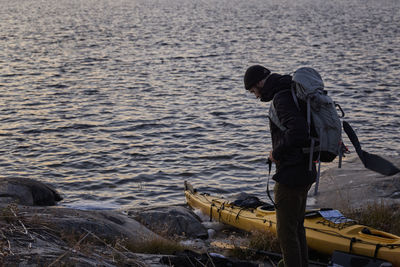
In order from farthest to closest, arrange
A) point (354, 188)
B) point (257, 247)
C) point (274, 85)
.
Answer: point (354, 188) < point (257, 247) < point (274, 85)

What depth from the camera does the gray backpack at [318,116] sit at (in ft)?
16.8

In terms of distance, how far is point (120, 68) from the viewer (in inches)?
977

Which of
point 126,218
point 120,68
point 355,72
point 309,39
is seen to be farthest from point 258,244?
point 309,39

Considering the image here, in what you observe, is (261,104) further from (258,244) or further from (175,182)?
(258,244)

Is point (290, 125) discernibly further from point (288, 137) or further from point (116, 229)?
point (116, 229)

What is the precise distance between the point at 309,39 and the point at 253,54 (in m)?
6.67

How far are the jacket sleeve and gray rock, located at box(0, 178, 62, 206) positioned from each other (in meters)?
5.47

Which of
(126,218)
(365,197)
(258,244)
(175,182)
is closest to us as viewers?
(258,244)

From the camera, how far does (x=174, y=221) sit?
8.94 m

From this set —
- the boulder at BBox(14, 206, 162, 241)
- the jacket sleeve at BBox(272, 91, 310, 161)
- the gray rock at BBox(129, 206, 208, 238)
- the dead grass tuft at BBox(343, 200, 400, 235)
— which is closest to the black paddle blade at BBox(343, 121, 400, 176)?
the jacket sleeve at BBox(272, 91, 310, 161)

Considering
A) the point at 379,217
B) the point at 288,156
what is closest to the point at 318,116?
the point at 288,156

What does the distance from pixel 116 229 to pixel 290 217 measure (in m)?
2.84

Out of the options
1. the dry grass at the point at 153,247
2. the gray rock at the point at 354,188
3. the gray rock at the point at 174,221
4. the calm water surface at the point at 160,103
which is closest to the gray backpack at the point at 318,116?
the dry grass at the point at 153,247

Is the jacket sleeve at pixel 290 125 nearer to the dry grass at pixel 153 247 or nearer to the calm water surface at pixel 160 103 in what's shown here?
the dry grass at pixel 153 247
